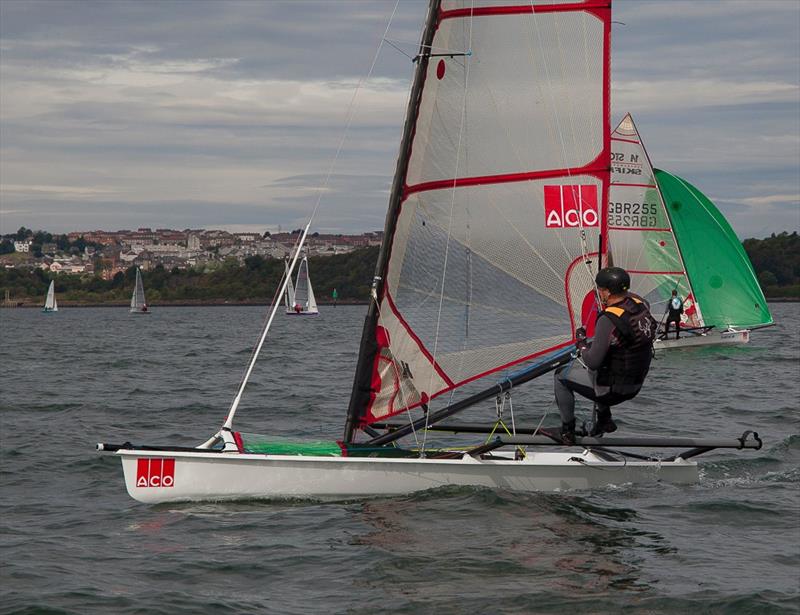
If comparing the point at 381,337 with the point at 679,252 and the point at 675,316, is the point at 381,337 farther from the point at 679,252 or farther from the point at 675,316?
the point at 675,316

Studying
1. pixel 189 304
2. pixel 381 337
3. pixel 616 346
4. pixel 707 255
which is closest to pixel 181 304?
pixel 189 304

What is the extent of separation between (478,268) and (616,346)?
1517 millimetres

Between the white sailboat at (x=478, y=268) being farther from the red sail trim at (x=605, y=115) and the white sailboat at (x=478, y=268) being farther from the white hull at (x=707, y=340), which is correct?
the white hull at (x=707, y=340)

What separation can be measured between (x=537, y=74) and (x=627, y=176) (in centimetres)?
1848

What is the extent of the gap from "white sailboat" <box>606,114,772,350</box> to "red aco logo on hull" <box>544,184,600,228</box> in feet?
57.6

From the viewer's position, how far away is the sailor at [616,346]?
8359 mm

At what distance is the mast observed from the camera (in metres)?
9.08

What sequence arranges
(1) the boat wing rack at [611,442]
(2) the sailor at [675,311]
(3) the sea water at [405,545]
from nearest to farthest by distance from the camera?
(3) the sea water at [405,545], (1) the boat wing rack at [611,442], (2) the sailor at [675,311]

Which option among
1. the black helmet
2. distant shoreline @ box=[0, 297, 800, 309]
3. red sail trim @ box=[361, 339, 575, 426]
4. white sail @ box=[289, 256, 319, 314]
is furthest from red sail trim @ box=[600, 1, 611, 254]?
distant shoreline @ box=[0, 297, 800, 309]

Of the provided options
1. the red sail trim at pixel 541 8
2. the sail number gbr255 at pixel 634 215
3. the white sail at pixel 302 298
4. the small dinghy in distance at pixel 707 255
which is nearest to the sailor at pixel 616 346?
the red sail trim at pixel 541 8

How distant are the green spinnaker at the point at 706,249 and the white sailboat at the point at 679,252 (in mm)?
22

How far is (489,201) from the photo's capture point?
9344 mm

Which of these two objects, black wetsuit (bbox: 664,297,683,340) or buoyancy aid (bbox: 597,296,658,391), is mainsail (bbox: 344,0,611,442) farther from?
black wetsuit (bbox: 664,297,683,340)

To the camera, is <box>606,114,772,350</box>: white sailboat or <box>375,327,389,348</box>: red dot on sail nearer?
<box>375,327,389,348</box>: red dot on sail
